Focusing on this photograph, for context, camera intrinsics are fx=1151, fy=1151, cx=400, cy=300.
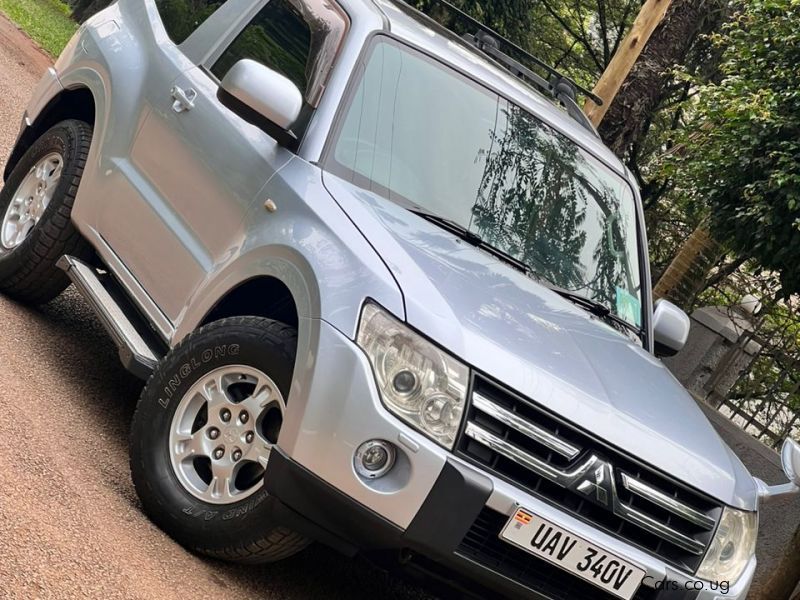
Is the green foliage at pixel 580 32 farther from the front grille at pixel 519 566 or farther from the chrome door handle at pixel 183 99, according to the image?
the front grille at pixel 519 566

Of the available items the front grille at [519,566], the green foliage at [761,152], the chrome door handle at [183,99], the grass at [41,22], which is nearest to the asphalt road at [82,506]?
the front grille at [519,566]

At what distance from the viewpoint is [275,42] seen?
16.4ft

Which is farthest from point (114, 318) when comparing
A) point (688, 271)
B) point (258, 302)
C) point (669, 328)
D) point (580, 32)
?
point (580, 32)

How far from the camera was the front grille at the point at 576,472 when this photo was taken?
3359 mm

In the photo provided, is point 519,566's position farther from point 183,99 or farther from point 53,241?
point 53,241

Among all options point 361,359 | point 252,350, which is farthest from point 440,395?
point 252,350

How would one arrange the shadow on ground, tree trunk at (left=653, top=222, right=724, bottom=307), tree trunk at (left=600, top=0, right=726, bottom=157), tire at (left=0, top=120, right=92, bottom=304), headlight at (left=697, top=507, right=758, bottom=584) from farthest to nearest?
tree trunk at (left=653, top=222, right=724, bottom=307) → tree trunk at (left=600, top=0, right=726, bottom=157) → tire at (left=0, top=120, right=92, bottom=304) → the shadow on ground → headlight at (left=697, top=507, right=758, bottom=584)

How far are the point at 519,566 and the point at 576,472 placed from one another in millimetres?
336

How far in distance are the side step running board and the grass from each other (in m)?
12.4

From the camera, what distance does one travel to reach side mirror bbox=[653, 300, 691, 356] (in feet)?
16.9

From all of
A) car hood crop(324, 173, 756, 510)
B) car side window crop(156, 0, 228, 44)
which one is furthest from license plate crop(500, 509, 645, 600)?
car side window crop(156, 0, 228, 44)

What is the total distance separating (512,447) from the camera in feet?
11.0

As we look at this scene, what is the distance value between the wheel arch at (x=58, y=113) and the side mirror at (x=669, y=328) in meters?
2.91

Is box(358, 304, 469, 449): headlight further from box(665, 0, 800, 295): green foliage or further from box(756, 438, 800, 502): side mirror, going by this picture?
box(665, 0, 800, 295): green foliage
